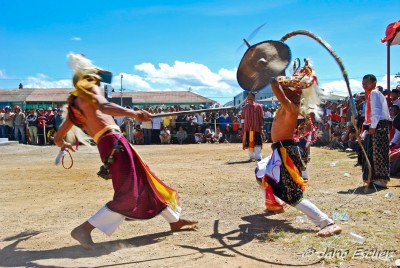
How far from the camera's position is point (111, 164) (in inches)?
163

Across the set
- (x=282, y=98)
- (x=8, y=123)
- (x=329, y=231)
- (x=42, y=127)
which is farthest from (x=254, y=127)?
(x=8, y=123)

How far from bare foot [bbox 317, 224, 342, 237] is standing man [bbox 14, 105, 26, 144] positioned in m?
17.6

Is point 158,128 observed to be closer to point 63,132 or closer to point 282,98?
point 63,132

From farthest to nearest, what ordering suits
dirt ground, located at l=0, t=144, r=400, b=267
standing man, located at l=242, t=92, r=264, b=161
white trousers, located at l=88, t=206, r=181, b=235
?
standing man, located at l=242, t=92, r=264, b=161 < white trousers, located at l=88, t=206, r=181, b=235 < dirt ground, located at l=0, t=144, r=400, b=267

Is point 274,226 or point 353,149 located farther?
point 353,149

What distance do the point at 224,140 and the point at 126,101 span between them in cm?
1218

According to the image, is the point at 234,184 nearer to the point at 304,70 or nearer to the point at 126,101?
the point at 304,70

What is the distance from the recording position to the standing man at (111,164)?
13.4 feet

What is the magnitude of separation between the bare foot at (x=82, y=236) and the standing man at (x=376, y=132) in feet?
15.4

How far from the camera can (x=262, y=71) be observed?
4.84 meters

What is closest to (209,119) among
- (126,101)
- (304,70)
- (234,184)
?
(126,101)

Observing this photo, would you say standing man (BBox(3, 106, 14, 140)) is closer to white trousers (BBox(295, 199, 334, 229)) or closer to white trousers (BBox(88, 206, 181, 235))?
white trousers (BBox(88, 206, 181, 235))

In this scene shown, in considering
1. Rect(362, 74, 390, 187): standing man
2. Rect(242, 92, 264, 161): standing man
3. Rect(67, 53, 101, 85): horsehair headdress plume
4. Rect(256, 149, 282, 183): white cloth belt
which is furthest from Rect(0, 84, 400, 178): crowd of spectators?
Rect(67, 53, 101, 85): horsehair headdress plume

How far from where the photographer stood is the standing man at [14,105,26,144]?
1906 centimetres
